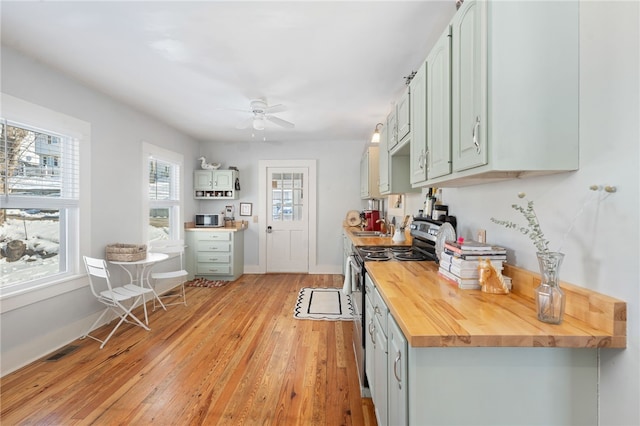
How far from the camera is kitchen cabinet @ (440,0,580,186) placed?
41.5 inches

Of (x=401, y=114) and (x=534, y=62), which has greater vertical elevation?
(x=401, y=114)

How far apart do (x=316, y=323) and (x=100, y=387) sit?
1841mm

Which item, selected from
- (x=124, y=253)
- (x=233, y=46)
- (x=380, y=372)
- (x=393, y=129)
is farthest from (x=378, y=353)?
(x=124, y=253)

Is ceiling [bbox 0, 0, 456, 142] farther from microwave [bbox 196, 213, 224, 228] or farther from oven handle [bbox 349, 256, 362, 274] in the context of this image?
microwave [bbox 196, 213, 224, 228]

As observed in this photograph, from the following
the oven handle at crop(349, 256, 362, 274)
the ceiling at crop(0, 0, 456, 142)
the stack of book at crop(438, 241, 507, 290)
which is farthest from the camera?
the oven handle at crop(349, 256, 362, 274)

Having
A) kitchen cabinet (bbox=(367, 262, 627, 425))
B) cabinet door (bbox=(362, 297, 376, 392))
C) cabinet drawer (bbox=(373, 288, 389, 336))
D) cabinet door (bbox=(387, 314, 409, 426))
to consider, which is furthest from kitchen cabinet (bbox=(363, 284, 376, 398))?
kitchen cabinet (bbox=(367, 262, 627, 425))

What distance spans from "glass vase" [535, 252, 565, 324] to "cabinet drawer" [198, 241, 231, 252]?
445 centimetres

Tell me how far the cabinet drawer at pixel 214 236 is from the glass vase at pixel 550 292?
14.6ft

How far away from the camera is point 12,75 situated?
88.4 inches

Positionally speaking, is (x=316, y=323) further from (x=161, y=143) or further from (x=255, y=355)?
(x=161, y=143)

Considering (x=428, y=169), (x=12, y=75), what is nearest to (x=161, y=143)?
(x=12, y=75)

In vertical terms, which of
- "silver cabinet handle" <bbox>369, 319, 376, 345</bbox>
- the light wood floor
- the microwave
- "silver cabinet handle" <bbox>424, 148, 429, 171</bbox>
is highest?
"silver cabinet handle" <bbox>424, 148, 429, 171</bbox>

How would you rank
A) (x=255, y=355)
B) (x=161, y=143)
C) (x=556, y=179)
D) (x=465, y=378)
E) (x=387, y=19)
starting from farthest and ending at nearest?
(x=161, y=143) → (x=255, y=355) → (x=387, y=19) → (x=556, y=179) → (x=465, y=378)

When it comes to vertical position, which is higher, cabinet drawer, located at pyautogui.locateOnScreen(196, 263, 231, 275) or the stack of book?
the stack of book
